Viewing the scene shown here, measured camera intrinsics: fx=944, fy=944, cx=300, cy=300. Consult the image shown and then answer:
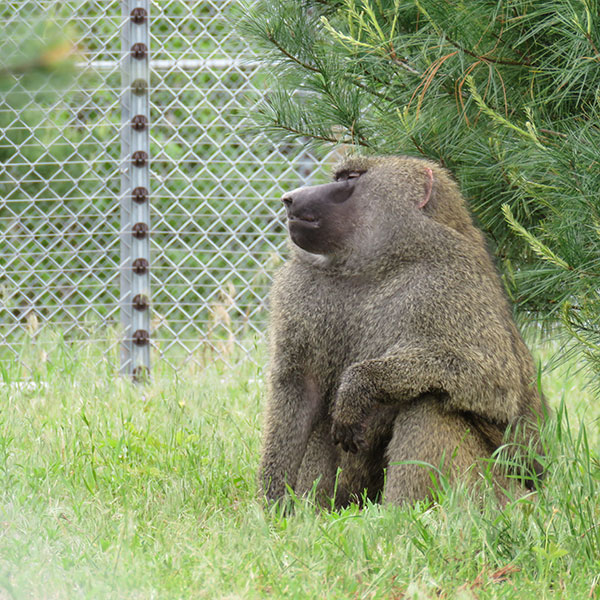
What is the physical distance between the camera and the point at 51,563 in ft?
6.79

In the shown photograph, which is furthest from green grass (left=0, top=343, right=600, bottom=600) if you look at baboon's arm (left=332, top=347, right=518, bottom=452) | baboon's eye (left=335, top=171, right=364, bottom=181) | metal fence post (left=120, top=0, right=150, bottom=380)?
metal fence post (left=120, top=0, right=150, bottom=380)

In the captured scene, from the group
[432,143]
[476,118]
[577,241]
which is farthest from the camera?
[432,143]

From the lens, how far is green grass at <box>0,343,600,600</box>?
2039 millimetres

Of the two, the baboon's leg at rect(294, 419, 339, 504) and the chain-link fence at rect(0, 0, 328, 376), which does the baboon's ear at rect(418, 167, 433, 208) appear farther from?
the chain-link fence at rect(0, 0, 328, 376)

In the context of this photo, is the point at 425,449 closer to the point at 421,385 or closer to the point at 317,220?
the point at 421,385

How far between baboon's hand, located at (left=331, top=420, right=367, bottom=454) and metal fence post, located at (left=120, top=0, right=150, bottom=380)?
7.82ft

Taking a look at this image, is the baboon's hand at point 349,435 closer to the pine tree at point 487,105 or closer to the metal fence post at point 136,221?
the pine tree at point 487,105

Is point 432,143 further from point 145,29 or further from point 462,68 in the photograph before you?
point 145,29

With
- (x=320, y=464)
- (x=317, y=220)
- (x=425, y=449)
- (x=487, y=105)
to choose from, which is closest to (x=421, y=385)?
(x=425, y=449)

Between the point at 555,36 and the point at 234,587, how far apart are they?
6.46 feet

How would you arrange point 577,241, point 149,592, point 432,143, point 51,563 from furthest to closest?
1. point 432,143
2. point 577,241
3. point 51,563
4. point 149,592

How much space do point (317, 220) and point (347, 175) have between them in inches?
9.5

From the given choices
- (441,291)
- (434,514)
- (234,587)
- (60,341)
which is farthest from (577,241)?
(60,341)

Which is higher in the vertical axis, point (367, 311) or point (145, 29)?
point (145, 29)
